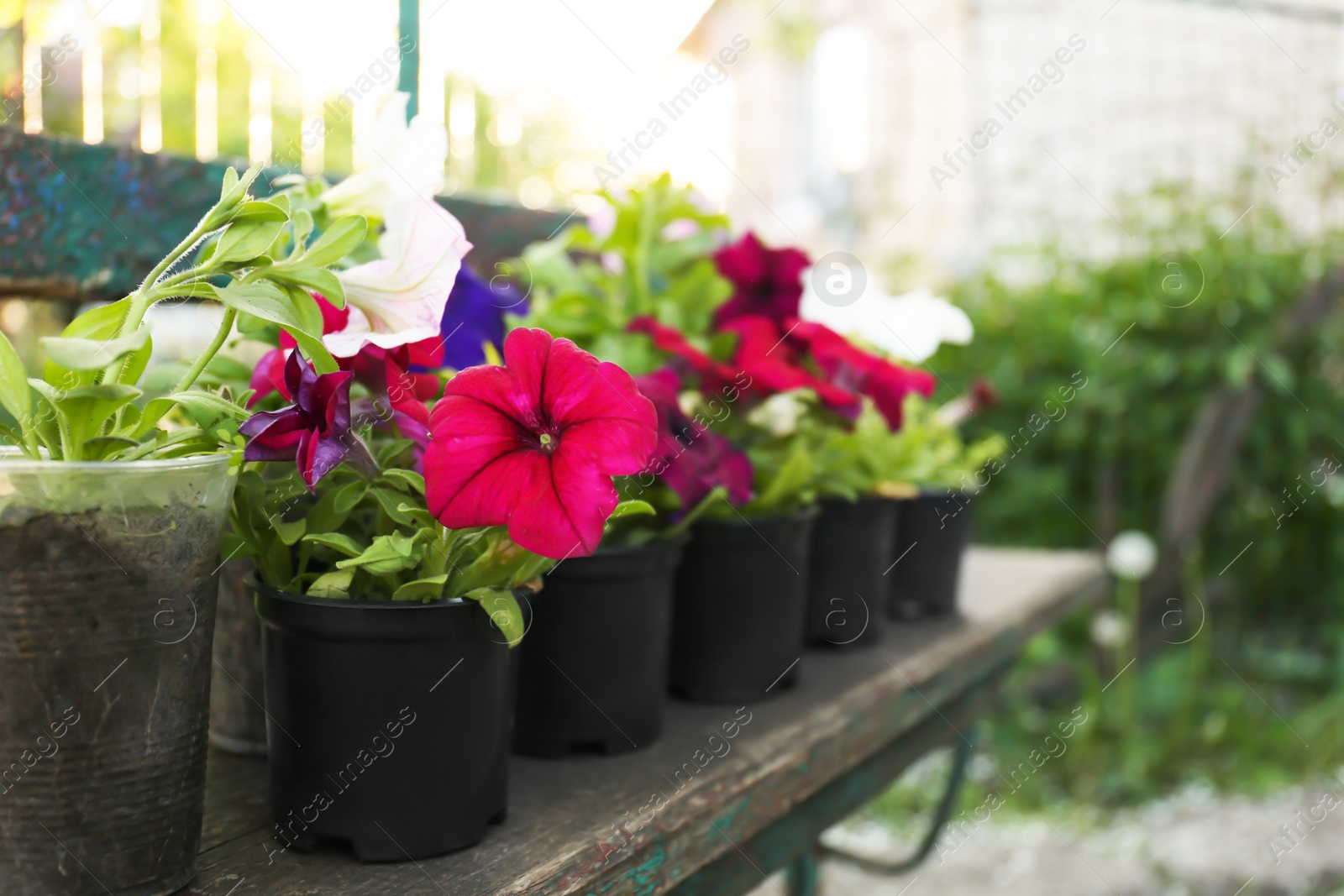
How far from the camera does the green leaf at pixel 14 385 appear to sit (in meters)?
Answer: 0.42

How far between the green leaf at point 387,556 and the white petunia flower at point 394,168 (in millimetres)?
191

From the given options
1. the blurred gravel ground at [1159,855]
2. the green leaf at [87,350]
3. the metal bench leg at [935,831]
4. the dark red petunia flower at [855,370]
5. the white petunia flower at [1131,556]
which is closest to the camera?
the green leaf at [87,350]

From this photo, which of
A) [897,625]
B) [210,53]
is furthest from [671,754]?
[210,53]

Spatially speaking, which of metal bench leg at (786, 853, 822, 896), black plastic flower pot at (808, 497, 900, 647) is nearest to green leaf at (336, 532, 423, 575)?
black plastic flower pot at (808, 497, 900, 647)

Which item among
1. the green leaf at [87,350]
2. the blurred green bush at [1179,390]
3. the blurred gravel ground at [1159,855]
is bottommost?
the blurred gravel ground at [1159,855]

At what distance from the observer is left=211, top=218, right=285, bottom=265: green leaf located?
0.44m

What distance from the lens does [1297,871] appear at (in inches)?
Result: 81.5

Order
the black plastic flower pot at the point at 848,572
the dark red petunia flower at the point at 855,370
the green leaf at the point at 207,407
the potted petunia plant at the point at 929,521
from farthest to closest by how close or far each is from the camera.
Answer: the potted petunia plant at the point at 929,521 < the black plastic flower pot at the point at 848,572 < the dark red petunia flower at the point at 855,370 < the green leaf at the point at 207,407

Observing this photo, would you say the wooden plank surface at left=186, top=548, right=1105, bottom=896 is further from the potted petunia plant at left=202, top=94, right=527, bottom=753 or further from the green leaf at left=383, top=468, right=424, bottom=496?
the green leaf at left=383, top=468, right=424, bottom=496

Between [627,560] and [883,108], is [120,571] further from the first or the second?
[883,108]

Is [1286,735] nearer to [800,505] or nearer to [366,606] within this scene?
[800,505]

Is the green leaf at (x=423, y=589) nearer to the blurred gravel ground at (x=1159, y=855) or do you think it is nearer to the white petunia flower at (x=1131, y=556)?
the blurred gravel ground at (x=1159, y=855)

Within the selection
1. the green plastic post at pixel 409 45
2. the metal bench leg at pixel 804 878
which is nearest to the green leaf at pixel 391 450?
the green plastic post at pixel 409 45

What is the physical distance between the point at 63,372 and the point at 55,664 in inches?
5.1
